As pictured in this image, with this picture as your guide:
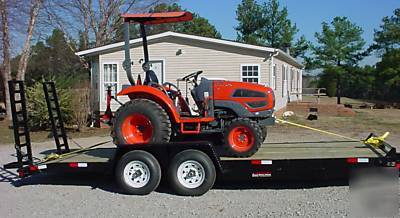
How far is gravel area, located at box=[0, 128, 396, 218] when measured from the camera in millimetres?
6340

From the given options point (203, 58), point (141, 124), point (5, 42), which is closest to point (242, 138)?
point (141, 124)

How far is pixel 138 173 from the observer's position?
745 centimetres

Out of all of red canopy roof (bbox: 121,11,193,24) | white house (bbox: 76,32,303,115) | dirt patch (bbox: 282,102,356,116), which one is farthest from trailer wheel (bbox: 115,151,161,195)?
dirt patch (bbox: 282,102,356,116)

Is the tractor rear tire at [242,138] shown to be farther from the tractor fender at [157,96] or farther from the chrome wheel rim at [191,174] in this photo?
the tractor fender at [157,96]

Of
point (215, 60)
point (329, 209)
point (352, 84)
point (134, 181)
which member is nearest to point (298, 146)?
point (329, 209)

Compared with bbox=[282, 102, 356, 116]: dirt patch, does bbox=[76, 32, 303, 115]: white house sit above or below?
above

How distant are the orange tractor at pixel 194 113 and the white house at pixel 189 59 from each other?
986cm

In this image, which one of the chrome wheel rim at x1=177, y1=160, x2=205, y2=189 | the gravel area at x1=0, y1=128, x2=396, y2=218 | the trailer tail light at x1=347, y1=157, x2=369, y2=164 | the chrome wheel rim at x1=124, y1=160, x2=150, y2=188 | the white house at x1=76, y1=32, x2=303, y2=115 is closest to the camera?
the gravel area at x1=0, y1=128, x2=396, y2=218

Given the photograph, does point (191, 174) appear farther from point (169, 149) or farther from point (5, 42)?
point (5, 42)

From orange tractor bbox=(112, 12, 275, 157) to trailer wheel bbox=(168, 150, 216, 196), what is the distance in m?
0.63

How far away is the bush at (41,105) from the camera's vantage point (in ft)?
56.6

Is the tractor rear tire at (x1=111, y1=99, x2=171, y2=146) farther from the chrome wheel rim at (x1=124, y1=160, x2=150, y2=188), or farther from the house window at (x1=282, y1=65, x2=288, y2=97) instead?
the house window at (x1=282, y1=65, x2=288, y2=97)

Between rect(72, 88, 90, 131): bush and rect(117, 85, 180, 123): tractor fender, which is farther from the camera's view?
rect(72, 88, 90, 131): bush

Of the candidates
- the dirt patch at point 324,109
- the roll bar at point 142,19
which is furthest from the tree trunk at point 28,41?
the roll bar at point 142,19
